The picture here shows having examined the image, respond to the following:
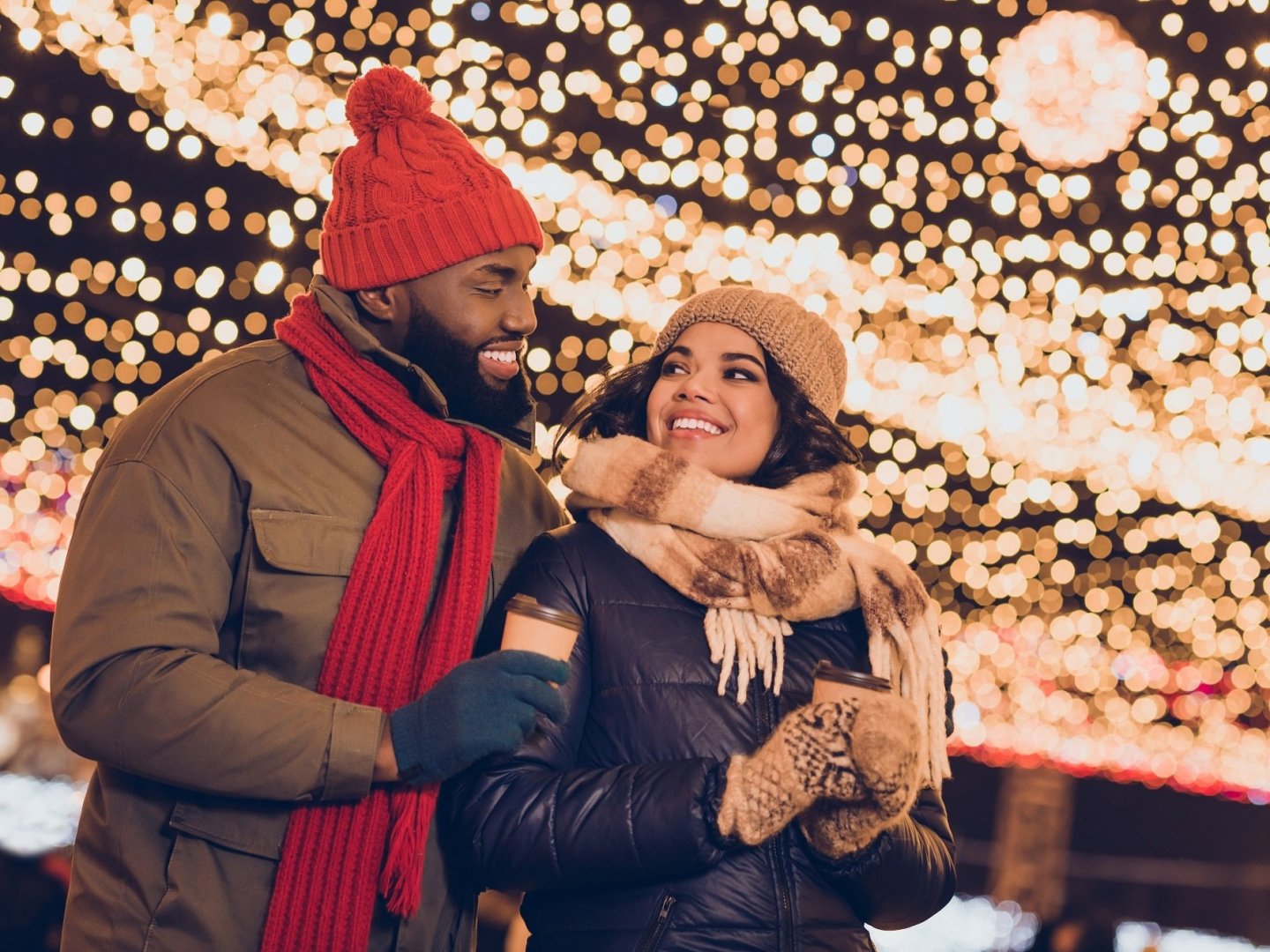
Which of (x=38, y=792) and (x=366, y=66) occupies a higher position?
(x=366, y=66)

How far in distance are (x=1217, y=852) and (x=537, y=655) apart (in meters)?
24.3

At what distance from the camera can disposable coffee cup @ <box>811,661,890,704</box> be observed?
219 cm

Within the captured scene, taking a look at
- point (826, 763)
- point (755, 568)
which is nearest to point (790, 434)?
point (755, 568)

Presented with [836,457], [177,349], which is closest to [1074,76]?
[836,457]

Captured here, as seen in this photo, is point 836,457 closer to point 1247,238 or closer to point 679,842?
point 679,842

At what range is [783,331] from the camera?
113 inches

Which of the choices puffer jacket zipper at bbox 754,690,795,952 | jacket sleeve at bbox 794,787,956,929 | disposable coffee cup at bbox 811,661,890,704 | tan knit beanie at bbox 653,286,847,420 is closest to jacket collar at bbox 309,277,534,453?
tan knit beanie at bbox 653,286,847,420

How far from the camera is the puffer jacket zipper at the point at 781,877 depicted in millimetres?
2311

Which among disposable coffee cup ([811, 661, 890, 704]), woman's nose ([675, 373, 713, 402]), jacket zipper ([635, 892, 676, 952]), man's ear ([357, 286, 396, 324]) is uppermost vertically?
man's ear ([357, 286, 396, 324])

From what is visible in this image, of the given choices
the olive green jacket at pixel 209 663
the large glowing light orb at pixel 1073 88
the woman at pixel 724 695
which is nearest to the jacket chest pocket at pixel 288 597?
the olive green jacket at pixel 209 663

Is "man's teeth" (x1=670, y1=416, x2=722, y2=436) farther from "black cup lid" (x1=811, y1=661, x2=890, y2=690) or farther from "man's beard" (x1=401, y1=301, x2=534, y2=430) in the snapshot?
"black cup lid" (x1=811, y1=661, x2=890, y2=690)

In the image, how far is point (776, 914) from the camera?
2320 mm

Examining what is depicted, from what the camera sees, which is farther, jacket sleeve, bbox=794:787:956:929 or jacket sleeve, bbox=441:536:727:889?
jacket sleeve, bbox=794:787:956:929

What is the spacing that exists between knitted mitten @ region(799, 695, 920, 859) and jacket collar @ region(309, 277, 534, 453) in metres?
0.96
